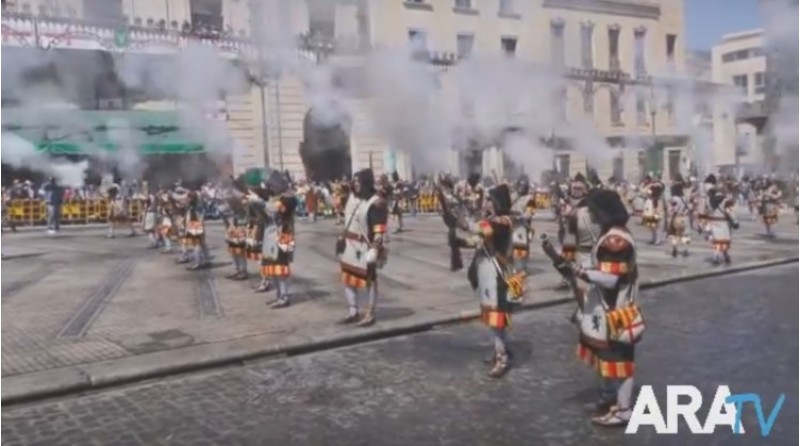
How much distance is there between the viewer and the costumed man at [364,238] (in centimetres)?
879

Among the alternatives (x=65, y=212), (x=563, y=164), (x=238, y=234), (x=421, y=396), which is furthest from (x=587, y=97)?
(x=421, y=396)

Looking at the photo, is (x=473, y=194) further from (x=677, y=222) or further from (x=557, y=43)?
(x=557, y=43)

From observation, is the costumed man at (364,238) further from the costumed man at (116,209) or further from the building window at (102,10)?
the costumed man at (116,209)

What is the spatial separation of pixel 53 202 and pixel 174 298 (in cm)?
1232

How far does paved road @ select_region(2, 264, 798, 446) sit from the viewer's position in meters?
5.37

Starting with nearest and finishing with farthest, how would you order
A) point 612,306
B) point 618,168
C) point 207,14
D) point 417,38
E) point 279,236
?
point 612,306 < point 279,236 < point 207,14 < point 417,38 < point 618,168

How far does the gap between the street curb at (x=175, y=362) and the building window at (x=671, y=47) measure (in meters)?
17.3

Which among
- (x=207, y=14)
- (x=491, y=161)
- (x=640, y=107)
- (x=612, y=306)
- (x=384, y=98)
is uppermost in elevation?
(x=207, y=14)

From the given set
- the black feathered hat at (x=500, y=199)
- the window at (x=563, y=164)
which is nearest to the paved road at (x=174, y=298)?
the black feathered hat at (x=500, y=199)

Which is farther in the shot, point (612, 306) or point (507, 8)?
point (507, 8)

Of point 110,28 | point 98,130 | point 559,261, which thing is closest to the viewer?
point 559,261

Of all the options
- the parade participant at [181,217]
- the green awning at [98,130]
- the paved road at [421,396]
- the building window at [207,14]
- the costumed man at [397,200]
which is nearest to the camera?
the paved road at [421,396]

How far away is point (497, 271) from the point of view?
6723 mm

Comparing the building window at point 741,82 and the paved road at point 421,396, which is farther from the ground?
the building window at point 741,82
